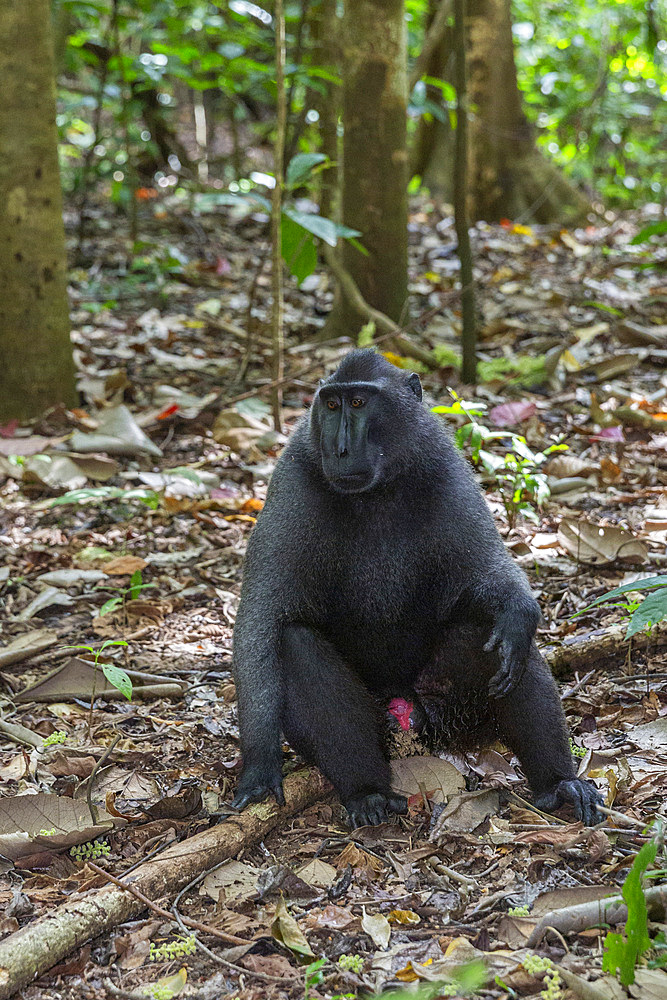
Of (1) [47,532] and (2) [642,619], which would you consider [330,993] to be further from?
(1) [47,532]

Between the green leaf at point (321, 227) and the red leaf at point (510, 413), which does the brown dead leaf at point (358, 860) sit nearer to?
the green leaf at point (321, 227)

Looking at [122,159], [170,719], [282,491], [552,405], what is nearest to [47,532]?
[170,719]

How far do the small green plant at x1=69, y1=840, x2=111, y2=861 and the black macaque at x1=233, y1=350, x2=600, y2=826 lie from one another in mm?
473

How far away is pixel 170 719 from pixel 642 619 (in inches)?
83.3

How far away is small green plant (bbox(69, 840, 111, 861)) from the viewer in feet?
10.4

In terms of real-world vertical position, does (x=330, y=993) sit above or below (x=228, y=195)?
below

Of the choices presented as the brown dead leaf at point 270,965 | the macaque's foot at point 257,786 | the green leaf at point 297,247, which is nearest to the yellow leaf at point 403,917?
the brown dead leaf at point 270,965

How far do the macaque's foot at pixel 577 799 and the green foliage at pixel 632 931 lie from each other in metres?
0.91

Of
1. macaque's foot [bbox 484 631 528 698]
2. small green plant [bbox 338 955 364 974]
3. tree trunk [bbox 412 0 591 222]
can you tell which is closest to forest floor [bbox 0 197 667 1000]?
small green plant [bbox 338 955 364 974]

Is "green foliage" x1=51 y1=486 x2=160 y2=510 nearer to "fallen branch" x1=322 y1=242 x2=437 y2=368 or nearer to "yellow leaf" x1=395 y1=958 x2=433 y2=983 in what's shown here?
"fallen branch" x1=322 y1=242 x2=437 y2=368

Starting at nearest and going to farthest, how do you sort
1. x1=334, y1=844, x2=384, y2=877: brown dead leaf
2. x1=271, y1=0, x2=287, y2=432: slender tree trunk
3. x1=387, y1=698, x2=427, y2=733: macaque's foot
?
x1=334, y1=844, x2=384, y2=877: brown dead leaf < x1=387, y1=698, x2=427, y2=733: macaque's foot < x1=271, y1=0, x2=287, y2=432: slender tree trunk

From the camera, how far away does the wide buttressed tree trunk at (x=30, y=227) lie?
627cm

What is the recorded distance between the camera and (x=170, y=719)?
4.04 m

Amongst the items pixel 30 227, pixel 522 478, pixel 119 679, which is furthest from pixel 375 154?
pixel 119 679
